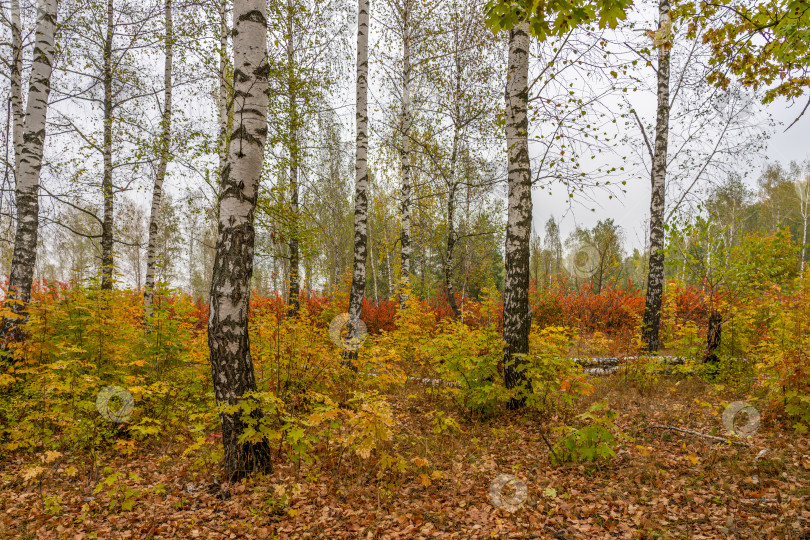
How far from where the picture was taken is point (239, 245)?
10.4 ft

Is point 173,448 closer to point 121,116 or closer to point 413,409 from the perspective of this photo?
point 413,409

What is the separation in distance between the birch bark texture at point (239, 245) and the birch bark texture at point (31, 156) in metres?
4.70

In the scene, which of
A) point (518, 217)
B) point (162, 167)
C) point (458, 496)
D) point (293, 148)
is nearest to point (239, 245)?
point (458, 496)

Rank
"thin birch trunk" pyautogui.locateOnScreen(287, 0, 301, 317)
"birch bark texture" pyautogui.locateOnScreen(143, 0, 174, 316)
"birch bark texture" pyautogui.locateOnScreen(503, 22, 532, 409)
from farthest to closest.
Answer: "birch bark texture" pyautogui.locateOnScreen(143, 0, 174, 316)
"thin birch trunk" pyautogui.locateOnScreen(287, 0, 301, 317)
"birch bark texture" pyautogui.locateOnScreen(503, 22, 532, 409)

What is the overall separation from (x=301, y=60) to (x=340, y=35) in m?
1.89

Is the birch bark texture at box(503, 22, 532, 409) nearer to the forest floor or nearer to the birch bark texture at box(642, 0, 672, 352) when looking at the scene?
the forest floor

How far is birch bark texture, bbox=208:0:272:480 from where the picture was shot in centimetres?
312

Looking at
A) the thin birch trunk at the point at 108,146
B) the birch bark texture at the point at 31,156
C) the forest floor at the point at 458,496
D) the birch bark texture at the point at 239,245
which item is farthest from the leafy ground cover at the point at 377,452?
the thin birch trunk at the point at 108,146

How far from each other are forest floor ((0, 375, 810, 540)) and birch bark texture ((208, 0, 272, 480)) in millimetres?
522

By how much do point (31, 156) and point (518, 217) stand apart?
7.55 meters

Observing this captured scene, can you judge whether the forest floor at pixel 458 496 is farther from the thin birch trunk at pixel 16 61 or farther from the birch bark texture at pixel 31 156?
the thin birch trunk at pixel 16 61

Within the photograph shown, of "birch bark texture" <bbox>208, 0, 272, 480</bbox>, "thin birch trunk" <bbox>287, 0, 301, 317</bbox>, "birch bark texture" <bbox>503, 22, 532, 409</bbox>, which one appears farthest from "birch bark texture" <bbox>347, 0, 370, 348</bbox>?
"birch bark texture" <bbox>208, 0, 272, 480</bbox>

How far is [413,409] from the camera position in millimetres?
5703

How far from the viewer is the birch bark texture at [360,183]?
23.6ft
